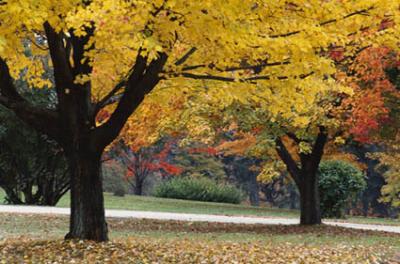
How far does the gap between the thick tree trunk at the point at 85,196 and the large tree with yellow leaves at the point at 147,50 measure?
0.7 inches

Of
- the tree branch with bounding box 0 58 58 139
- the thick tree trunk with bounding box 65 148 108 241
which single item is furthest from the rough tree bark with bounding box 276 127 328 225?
the tree branch with bounding box 0 58 58 139

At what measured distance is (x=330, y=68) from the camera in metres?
9.55

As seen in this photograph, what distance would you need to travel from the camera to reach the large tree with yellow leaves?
7746 mm

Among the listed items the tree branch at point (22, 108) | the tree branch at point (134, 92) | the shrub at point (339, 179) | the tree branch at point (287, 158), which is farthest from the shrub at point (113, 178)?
the tree branch at point (134, 92)

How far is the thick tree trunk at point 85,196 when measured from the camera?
423 inches

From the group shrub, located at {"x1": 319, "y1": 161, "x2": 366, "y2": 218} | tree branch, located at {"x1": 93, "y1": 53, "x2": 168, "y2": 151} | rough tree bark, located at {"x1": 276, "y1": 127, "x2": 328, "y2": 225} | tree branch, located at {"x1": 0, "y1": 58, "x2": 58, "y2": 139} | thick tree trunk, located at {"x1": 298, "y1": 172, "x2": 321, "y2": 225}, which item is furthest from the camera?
shrub, located at {"x1": 319, "y1": 161, "x2": 366, "y2": 218}

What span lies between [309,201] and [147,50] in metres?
12.0

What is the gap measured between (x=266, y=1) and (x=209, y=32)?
2.85ft

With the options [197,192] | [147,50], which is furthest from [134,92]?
[197,192]

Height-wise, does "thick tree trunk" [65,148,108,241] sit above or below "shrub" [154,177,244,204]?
below

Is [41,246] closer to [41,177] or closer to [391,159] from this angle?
[41,177]

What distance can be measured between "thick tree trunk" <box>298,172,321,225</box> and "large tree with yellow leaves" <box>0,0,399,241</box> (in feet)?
25.0

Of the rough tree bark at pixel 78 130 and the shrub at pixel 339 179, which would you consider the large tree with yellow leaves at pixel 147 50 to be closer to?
the rough tree bark at pixel 78 130

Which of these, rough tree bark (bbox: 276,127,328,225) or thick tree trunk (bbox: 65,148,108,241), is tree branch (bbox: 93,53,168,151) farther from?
rough tree bark (bbox: 276,127,328,225)
